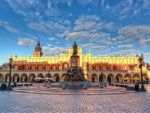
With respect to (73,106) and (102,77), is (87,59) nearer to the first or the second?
(102,77)

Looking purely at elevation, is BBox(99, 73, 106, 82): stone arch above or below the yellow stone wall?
below

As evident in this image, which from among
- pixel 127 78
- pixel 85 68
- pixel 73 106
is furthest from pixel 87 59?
pixel 73 106

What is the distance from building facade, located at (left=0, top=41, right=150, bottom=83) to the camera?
88.2 m

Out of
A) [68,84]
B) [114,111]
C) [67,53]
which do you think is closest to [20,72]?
[67,53]

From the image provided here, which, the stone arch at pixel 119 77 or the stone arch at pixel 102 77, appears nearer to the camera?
the stone arch at pixel 102 77

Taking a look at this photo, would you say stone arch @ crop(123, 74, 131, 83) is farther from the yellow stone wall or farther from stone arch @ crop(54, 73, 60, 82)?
stone arch @ crop(54, 73, 60, 82)

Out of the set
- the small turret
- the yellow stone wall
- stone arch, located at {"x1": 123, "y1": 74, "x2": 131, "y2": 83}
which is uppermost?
the small turret

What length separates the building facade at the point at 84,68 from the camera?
8819 centimetres

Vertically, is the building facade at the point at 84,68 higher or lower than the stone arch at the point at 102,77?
higher

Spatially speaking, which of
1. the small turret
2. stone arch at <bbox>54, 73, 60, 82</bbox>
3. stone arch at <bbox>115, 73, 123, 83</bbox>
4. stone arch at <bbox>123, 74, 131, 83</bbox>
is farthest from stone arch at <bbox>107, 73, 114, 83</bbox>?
the small turret

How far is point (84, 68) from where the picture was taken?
299 ft

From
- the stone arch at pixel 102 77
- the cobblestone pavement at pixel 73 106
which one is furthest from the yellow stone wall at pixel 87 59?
the cobblestone pavement at pixel 73 106

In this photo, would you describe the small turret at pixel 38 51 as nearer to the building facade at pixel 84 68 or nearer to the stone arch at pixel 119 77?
the building facade at pixel 84 68

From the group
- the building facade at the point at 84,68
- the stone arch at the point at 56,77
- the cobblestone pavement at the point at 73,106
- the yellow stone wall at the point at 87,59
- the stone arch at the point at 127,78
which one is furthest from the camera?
the yellow stone wall at the point at 87,59
